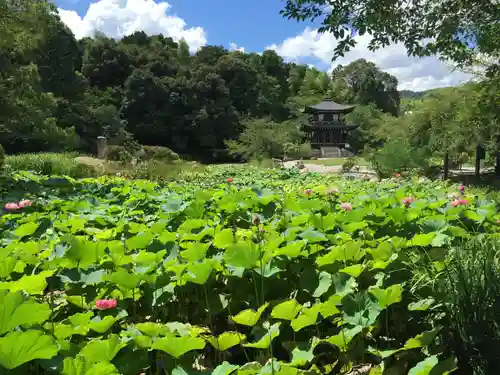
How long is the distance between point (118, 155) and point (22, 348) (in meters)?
16.1

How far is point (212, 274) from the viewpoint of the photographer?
1.65 m

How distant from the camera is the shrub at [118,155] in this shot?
51.4ft

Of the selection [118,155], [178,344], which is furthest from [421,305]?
[118,155]

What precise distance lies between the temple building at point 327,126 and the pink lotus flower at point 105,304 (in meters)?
40.2

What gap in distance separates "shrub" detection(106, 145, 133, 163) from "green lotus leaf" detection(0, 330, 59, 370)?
1495 centimetres

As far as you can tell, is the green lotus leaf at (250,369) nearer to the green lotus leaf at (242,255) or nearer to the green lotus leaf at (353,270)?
the green lotus leaf at (242,255)

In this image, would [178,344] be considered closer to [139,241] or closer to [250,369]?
[250,369]

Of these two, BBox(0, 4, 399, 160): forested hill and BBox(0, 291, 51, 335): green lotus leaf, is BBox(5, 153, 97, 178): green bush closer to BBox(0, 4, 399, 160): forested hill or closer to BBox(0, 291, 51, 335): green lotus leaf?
BBox(0, 4, 399, 160): forested hill

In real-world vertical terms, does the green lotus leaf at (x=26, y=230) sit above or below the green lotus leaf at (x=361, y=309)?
above

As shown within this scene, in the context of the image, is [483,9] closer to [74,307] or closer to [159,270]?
[159,270]

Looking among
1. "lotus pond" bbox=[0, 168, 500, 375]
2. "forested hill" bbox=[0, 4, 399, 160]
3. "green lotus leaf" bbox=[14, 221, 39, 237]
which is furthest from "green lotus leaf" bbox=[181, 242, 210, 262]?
"forested hill" bbox=[0, 4, 399, 160]

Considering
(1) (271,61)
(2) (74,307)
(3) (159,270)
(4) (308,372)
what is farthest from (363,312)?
(1) (271,61)

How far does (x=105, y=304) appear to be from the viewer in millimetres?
1419

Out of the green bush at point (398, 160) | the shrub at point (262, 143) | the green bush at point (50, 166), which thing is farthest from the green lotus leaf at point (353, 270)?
the shrub at point (262, 143)
